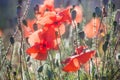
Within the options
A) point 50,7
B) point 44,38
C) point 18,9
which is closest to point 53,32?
point 44,38

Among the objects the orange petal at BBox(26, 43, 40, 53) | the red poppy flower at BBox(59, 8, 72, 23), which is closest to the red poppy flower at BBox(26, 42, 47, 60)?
the orange petal at BBox(26, 43, 40, 53)

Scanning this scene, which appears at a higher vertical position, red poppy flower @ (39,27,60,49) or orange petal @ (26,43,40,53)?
red poppy flower @ (39,27,60,49)

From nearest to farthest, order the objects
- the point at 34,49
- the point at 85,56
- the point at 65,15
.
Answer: the point at 85,56
the point at 34,49
the point at 65,15

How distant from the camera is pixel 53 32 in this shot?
7.58 ft

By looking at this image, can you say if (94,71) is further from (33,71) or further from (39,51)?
(33,71)

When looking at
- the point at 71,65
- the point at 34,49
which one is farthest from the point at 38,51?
the point at 71,65

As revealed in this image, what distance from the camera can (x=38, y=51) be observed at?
224cm

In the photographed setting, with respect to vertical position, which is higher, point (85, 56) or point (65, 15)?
point (65, 15)

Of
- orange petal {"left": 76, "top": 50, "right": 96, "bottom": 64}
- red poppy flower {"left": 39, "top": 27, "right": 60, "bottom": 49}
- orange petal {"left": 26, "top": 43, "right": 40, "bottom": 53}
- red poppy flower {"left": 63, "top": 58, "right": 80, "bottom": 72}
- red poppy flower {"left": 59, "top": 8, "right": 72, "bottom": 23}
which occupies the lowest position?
red poppy flower {"left": 63, "top": 58, "right": 80, "bottom": 72}

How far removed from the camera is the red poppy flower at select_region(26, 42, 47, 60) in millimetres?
2217

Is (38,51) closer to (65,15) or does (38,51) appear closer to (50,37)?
(50,37)

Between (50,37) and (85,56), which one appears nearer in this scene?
(85,56)

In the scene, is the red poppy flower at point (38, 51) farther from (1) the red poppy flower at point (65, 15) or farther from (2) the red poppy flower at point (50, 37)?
(1) the red poppy flower at point (65, 15)

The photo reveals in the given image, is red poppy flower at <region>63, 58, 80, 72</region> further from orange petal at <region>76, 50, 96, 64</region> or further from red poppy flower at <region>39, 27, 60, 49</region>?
red poppy flower at <region>39, 27, 60, 49</region>
